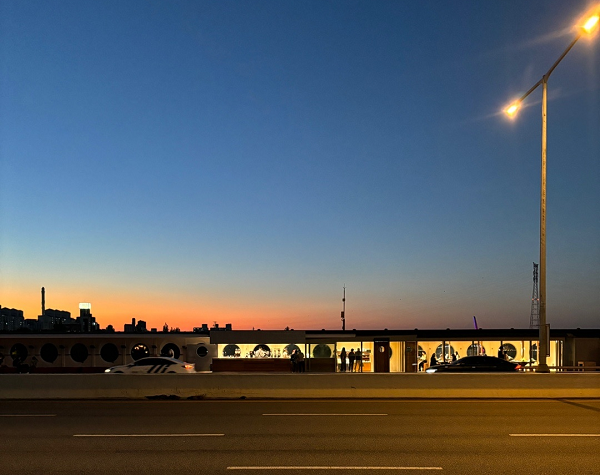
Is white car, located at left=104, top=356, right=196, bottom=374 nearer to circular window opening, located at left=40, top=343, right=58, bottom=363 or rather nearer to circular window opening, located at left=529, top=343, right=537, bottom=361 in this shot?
circular window opening, located at left=40, top=343, right=58, bottom=363

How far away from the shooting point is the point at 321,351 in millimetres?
35438

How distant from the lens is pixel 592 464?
919 cm

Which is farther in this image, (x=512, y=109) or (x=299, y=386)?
(x=512, y=109)

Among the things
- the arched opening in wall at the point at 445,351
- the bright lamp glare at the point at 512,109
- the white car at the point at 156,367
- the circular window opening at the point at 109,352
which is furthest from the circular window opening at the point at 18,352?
the bright lamp glare at the point at 512,109

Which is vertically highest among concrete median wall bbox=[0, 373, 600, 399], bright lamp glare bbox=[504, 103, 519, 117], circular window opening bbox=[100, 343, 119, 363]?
bright lamp glare bbox=[504, 103, 519, 117]

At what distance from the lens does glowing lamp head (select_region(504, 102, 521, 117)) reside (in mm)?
20734

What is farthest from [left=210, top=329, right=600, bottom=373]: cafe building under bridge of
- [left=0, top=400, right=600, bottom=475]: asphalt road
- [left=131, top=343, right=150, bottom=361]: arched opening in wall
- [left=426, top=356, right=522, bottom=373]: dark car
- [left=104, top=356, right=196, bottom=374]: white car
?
[left=0, top=400, right=600, bottom=475]: asphalt road

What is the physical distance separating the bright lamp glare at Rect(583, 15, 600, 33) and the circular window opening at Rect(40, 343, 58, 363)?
34.1 m

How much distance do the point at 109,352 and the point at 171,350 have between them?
4258 mm

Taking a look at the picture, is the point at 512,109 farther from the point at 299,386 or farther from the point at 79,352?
the point at 79,352

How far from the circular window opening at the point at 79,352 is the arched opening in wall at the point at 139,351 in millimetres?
2882

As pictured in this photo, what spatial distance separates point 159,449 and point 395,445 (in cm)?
414

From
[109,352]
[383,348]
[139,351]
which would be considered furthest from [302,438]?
[109,352]

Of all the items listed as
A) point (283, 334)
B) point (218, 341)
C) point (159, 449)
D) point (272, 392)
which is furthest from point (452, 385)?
point (218, 341)
